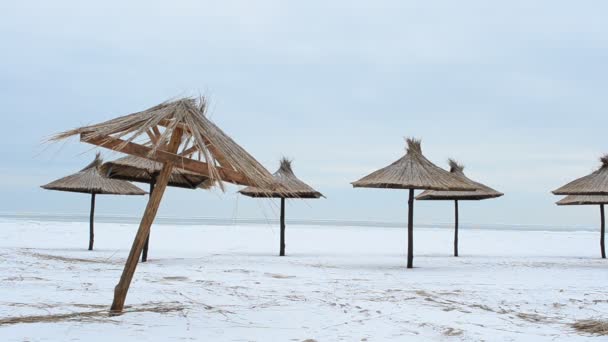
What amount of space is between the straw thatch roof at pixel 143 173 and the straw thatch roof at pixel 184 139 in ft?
14.5

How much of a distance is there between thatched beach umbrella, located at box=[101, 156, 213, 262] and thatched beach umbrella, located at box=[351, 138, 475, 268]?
3164 millimetres

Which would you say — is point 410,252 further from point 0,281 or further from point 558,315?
point 0,281

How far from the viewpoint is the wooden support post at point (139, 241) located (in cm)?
476

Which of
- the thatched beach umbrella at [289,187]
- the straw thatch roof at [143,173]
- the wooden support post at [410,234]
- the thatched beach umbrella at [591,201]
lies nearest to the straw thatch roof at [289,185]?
the thatched beach umbrella at [289,187]

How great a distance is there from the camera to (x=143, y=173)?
35.9ft

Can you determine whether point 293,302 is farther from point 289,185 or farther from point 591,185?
point 591,185

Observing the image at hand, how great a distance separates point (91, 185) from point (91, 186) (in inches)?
1.9

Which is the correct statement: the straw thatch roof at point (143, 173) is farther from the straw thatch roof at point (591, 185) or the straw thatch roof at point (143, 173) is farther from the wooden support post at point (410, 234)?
the straw thatch roof at point (591, 185)

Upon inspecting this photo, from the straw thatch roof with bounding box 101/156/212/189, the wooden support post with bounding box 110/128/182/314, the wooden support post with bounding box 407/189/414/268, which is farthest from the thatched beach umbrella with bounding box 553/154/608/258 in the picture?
the wooden support post with bounding box 110/128/182/314

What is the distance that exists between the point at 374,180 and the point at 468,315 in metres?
5.32

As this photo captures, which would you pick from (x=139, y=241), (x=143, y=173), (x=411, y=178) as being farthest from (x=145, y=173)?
(x=139, y=241)

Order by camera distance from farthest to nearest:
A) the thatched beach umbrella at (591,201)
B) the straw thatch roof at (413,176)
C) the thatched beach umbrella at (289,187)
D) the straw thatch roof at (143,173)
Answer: the thatched beach umbrella at (591,201)
the thatched beach umbrella at (289,187)
the straw thatch roof at (413,176)
the straw thatch roof at (143,173)

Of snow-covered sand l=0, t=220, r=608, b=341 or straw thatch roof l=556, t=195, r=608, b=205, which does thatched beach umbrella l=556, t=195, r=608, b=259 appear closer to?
straw thatch roof l=556, t=195, r=608, b=205

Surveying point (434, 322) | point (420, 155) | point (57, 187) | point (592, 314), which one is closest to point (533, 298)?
point (592, 314)
